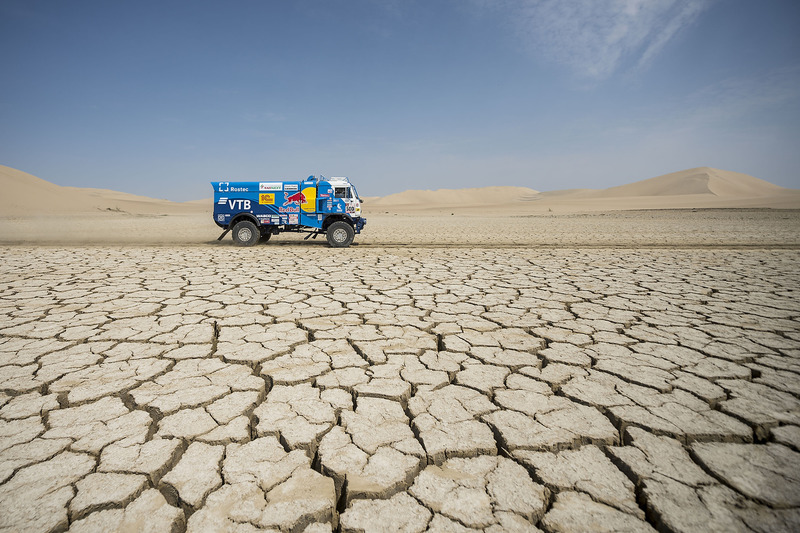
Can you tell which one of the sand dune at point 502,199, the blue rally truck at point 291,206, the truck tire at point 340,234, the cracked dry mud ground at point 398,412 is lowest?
the cracked dry mud ground at point 398,412

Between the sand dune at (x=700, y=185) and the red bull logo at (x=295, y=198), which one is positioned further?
the sand dune at (x=700, y=185)

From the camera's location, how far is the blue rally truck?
9.10 meters

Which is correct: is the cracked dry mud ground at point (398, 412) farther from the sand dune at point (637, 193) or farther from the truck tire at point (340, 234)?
the sand dune at point (637, 193)

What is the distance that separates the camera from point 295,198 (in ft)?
30.0

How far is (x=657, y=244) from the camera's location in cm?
978

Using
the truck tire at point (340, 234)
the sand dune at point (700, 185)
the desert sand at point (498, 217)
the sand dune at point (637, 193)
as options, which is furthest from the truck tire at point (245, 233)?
the sand dune at point (700, 185)

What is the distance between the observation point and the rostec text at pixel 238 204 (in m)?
9.24

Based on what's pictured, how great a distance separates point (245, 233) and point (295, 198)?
168 cm

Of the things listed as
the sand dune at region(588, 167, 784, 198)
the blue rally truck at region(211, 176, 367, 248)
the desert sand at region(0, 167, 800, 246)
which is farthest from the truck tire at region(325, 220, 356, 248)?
the sand dune at region(588, 167, 784, 198)

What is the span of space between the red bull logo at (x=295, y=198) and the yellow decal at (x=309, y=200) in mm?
51

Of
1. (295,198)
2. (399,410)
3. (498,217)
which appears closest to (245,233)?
(295,198)

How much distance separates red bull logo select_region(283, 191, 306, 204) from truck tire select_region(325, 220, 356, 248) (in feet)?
3.07

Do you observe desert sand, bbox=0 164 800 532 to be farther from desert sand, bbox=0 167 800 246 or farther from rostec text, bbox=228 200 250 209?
desert sand, bbox=0 167 800 246

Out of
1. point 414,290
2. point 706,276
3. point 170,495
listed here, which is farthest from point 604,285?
point 170,495
